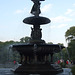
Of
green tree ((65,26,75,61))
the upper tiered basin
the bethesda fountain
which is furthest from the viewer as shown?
green tree ((65,26,75,61))

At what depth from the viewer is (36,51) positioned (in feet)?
50.4

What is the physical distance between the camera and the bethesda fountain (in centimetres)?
1538

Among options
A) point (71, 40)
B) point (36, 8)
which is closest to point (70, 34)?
point (71, 40)

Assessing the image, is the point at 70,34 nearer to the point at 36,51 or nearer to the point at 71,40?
the point at 71,40

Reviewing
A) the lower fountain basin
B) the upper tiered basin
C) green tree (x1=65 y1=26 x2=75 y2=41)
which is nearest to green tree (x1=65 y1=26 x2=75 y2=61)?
green tree (x1=65 y1=26 x2=75 y2=41)

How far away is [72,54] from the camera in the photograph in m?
52.3

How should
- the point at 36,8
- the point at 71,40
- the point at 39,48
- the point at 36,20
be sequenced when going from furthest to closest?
the point at 71,40 → the point at 36,8 → the point at 36,20 → the point at 39,48

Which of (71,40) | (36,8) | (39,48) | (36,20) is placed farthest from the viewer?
(71,40)

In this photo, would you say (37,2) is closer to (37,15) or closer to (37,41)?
(37,15)

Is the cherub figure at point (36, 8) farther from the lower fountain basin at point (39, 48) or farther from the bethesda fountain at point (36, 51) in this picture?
the lower fountain basin at point (39, 48)

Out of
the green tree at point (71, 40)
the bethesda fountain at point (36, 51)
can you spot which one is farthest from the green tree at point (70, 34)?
the bethesda fountain at point (36, 51)

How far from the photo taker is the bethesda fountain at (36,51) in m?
15.4

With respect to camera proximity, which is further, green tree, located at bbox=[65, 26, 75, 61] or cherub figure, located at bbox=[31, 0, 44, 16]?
green tree, located at bbox=[65, 26, 75, 61]

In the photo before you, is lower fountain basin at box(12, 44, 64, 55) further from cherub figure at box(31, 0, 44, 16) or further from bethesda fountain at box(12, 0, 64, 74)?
cherub figure at box(31, 0, 44, 16)
